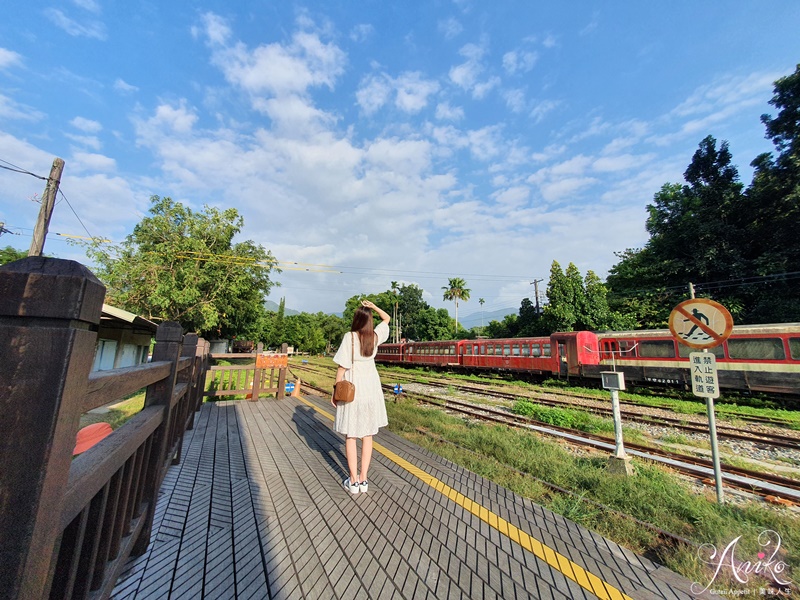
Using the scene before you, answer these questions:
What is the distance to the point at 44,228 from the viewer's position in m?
8.34

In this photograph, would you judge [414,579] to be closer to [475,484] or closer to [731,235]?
[475,484]

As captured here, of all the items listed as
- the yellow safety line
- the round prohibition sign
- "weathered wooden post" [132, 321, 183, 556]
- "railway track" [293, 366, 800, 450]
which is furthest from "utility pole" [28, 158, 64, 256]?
"railway track" [293, 366, 800, 450]

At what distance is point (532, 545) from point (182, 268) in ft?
68.2

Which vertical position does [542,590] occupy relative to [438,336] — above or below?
below

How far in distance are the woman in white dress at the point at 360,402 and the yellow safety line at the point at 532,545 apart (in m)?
0.80

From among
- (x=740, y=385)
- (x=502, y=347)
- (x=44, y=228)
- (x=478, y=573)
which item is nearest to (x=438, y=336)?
(x=502, y=347)

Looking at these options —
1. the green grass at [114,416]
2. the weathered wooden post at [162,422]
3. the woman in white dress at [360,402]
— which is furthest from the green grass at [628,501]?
the green grass at [114,416]

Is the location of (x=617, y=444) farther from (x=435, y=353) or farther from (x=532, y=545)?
(x=435, y=353)

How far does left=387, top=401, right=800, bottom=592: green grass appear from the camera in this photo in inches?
112

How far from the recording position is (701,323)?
3.64 meters

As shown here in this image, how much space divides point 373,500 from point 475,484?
3.83ft

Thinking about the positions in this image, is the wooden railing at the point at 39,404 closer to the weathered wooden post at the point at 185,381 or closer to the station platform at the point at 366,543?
the station platform at the point at 366,543

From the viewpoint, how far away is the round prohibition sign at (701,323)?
348 cm

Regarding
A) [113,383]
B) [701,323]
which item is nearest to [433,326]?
[701,323]
